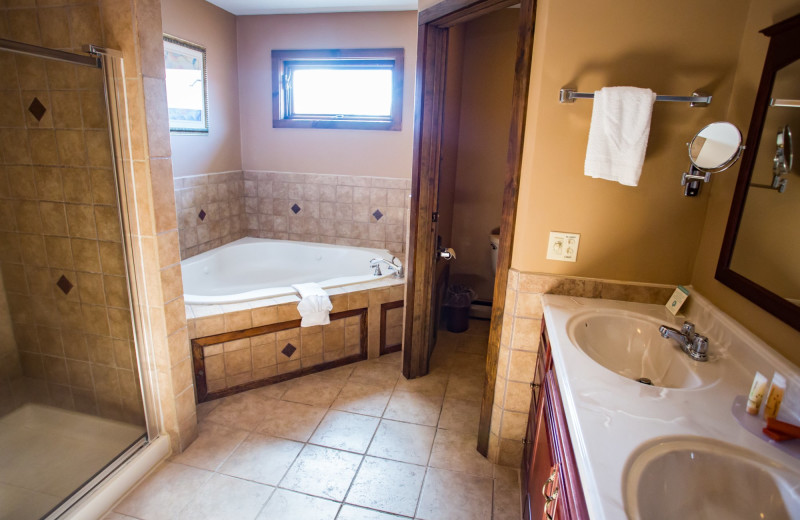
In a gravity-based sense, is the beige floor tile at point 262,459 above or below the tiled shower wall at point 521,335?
below

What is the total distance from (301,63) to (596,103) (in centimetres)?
296

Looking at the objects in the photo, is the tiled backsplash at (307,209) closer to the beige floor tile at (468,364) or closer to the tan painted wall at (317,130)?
the tan painted wall at (317,130)

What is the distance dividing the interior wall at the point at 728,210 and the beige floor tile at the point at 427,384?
1551mm

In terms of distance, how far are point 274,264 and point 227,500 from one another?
2.38m

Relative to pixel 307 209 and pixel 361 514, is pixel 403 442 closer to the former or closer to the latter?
pixel 361 514

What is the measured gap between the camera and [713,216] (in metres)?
1.64

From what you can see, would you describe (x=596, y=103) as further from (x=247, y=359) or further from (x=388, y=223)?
(x=388, y=223)

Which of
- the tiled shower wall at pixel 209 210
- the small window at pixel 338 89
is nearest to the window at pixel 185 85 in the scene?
the tiled shower wall at pixel 209 210

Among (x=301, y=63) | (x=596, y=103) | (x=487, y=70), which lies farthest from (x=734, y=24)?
(x=301, y=63)

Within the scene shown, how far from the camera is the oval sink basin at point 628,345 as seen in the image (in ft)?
4.82

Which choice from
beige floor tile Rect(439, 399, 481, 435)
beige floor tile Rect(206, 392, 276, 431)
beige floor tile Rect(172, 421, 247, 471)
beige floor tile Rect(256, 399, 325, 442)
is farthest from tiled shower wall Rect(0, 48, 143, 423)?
beige floor tile Rect(439, 399, 481, 435)

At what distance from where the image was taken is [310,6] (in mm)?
3512

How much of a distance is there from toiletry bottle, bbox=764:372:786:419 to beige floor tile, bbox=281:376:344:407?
206 cm

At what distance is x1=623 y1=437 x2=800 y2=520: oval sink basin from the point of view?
2.76 ft
